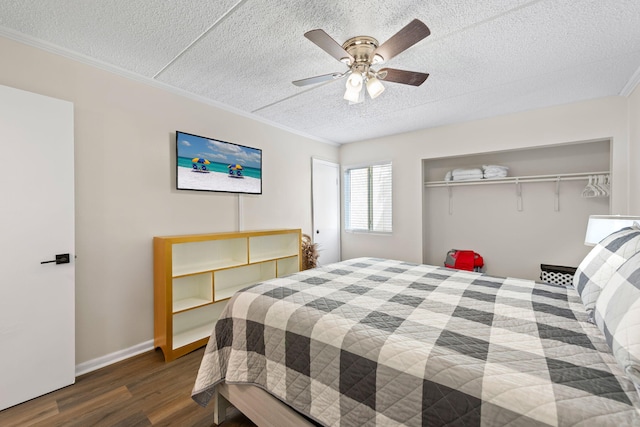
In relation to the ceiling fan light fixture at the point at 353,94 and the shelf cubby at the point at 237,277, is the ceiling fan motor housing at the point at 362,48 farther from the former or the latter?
the shelf cubby at the point at 237,277

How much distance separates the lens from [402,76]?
1956mm

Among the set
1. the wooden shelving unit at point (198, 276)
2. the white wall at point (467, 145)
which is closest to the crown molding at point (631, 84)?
the white wall at point (467, 145)

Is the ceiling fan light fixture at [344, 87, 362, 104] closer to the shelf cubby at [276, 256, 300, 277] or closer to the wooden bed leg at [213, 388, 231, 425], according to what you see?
the wooden bed leg at [213, 388, 231, 425]

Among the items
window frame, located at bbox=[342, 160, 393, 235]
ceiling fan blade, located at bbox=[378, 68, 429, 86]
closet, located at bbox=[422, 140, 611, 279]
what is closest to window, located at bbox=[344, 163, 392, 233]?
window frame, located at bbox=[342, 160, 393, 235]

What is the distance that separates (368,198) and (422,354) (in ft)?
12.4

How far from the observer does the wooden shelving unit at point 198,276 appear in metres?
2.45

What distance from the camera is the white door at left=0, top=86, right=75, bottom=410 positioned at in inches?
70.8

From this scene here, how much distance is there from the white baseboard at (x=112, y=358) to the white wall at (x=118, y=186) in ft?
0.10

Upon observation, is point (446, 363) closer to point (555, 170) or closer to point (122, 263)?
point (122, 263)

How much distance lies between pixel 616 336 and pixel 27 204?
3.17 meters

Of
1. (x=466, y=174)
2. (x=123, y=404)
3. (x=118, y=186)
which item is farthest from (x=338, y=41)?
(x=123, y=404)

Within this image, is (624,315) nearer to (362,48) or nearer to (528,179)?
(362,48)

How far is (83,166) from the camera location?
2197mm

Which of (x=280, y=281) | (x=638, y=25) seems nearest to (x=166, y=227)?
(x=280, y=281)
